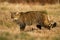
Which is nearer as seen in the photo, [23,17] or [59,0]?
[23,17]

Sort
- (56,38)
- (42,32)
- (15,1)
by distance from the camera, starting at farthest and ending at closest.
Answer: (15,1) → (42,32) → (56,38)

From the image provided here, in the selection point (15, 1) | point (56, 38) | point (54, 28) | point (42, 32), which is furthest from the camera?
point (15, 1)

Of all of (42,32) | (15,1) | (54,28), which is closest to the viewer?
(42,32)

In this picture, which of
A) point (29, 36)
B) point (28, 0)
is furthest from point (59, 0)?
point (29, 36)

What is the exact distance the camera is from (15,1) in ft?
80.7

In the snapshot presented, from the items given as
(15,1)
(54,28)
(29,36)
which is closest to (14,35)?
(29,36)

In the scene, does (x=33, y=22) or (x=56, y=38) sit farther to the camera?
(x=33, y=22)

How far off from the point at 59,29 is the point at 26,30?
1.28 m

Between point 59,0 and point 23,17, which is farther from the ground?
point 23,17

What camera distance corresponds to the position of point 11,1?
24.9m

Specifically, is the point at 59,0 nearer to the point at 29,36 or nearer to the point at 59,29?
the point at 59,29

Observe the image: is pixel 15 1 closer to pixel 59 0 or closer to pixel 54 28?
pixel 59 0

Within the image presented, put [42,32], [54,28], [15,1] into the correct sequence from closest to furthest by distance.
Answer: [42,32], [54,28], [15,1]

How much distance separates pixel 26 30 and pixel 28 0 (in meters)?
14.6
